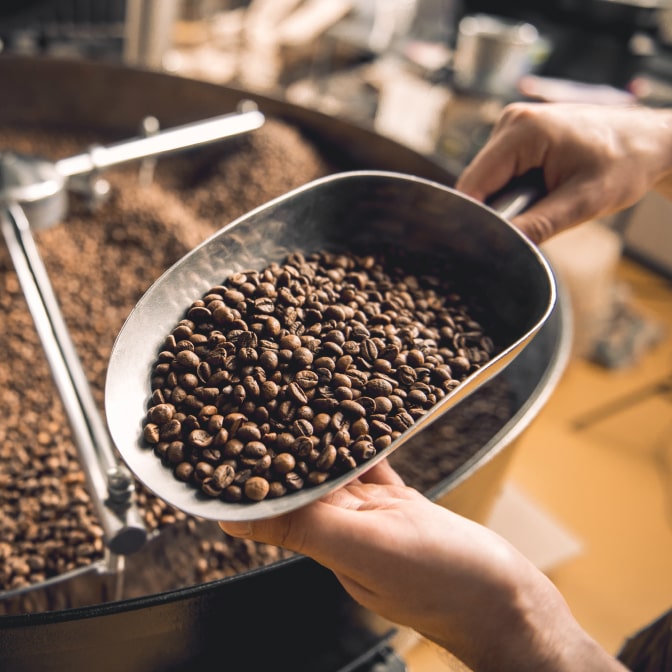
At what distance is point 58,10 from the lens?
2.54 metres

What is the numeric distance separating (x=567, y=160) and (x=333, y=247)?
0.35 meters

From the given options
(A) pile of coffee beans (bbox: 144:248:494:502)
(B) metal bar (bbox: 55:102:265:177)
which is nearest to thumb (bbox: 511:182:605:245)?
(A) pile of coffee beans (bbox: 144:248:494:502)

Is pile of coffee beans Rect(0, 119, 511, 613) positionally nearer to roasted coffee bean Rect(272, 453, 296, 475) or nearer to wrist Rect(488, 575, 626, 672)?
roasted coffee bean Rect(272, 453, 296, 475)

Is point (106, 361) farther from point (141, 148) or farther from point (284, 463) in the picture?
point (284, 463)

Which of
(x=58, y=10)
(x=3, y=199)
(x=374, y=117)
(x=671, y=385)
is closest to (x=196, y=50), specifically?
(x=58, y=10)

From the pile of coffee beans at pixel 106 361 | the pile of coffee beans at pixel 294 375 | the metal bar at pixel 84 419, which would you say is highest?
the pile of coffee beans at pixel 294 375

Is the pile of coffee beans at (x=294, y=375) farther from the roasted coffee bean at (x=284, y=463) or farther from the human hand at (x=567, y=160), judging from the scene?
the human hand at (x=567, y=160)

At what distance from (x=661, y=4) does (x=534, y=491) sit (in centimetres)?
244

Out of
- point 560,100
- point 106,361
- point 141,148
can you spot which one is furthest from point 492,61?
point 106,361

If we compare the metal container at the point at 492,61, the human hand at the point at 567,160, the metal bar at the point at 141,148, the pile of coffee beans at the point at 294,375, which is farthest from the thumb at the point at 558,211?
the metal container at the point at 492,61

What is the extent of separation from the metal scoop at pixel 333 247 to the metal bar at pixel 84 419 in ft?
0.36

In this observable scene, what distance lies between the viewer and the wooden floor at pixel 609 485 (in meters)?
1.28

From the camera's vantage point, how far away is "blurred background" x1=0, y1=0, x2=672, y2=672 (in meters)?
1.37

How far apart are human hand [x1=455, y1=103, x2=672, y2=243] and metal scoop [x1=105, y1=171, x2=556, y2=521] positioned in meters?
0.07
